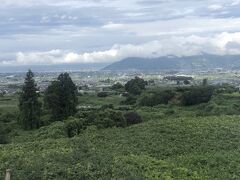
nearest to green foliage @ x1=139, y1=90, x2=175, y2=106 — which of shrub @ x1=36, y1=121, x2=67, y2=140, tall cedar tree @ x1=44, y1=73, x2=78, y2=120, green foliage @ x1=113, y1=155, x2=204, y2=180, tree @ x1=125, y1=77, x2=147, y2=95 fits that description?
tall cedar tree @ x1=44, y1=73, x2=78, y2=120

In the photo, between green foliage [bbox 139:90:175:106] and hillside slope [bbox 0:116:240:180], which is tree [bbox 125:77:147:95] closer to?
green foliage [bbox 139:90:175:106]

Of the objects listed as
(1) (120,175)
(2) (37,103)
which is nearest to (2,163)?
(1) (120,175)

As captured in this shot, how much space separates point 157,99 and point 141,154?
4523 cm

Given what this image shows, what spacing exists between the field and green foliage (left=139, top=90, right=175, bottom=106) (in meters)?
31.6

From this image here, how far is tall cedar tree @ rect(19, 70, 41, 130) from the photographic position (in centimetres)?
5631

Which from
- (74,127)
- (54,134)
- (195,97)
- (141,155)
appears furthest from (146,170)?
(195,97)

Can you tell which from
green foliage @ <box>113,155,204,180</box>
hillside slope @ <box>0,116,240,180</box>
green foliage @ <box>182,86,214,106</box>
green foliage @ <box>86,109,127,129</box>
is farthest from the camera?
green foliage @ <box>182,86,214,106</box>

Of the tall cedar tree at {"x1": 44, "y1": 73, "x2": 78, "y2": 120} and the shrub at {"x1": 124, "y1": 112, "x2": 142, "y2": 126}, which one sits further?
the tall cedar tree at {"x1": 44, "y1": 73, "x2": 78, "y2": 120}

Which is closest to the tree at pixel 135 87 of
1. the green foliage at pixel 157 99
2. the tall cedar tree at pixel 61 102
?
the green foliage at pixel 157 99

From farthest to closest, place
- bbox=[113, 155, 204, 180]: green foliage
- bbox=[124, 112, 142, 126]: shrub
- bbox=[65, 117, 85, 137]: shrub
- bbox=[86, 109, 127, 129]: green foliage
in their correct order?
bbox=[124, 112, 142, 126]: shrub
bbox=[86, 109, 127, 129]: green foliage
bbox=[65, 117, 85, 137]: shrub
bbox=[113, 155, 204, 180]: green foliage

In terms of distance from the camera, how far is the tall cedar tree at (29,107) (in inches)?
2217

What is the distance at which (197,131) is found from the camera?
32906 mm

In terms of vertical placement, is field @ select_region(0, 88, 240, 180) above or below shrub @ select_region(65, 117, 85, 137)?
above

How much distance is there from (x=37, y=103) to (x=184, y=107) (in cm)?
1898
